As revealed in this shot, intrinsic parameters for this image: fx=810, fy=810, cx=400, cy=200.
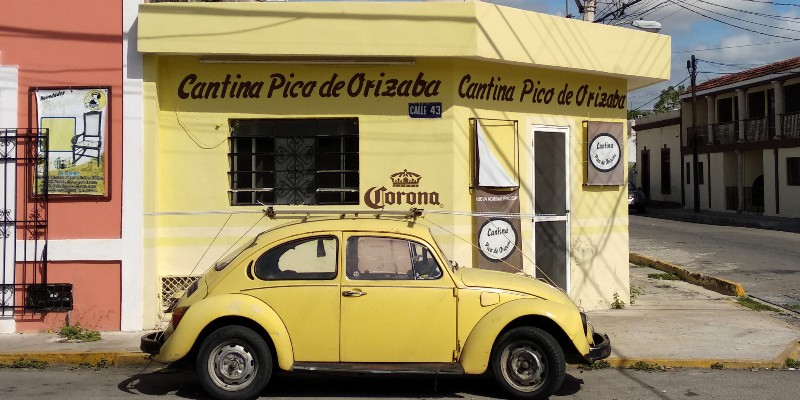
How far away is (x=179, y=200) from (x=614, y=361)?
5.53 metres

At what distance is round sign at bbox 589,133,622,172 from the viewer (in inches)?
452

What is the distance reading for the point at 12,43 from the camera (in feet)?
32.4

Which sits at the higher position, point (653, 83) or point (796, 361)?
point (653, 83)

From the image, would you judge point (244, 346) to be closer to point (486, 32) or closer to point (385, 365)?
point (385, 365)

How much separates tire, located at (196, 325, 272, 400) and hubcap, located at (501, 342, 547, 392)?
2.00 metres

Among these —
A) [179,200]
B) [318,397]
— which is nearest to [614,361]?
[318,397]

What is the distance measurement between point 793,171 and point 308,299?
30336mm

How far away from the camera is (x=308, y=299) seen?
6.79 meters

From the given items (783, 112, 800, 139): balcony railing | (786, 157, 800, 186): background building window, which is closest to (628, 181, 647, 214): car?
(786, 157, 800, 186): background building window

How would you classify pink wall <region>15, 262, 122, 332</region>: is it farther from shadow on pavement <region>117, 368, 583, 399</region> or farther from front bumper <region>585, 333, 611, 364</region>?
front bumper <region>585, 333, 611, 364</region>

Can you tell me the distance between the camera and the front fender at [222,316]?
6.69m

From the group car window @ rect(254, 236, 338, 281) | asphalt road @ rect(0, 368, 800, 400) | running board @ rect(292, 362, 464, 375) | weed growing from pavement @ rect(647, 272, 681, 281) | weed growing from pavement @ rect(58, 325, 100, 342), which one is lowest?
asphalt road @ rect(0, 368, 800, 400)


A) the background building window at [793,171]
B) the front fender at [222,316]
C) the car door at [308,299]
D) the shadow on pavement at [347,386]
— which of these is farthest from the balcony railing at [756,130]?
the front fender at [222,316]

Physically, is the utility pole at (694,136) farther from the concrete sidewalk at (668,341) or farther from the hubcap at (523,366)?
the hubcap at (523,366)
